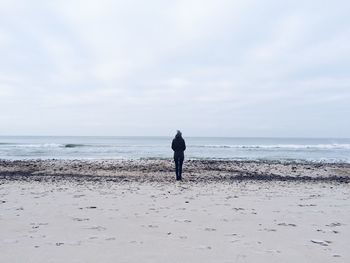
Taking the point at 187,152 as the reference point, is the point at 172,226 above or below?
above

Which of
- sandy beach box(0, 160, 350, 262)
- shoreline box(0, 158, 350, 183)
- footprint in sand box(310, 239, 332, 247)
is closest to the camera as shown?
sandy beach box(0, 160, 350, 262)

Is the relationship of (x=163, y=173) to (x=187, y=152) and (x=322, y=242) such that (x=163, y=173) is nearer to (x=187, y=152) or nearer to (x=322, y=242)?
(x=322, y=242)

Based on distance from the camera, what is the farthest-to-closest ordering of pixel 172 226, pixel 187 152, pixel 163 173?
pixel 187 152
pixel 163 173
pixel 172 226

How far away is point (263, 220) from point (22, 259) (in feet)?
13.5

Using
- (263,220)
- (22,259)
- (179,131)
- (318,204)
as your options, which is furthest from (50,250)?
(179,131)

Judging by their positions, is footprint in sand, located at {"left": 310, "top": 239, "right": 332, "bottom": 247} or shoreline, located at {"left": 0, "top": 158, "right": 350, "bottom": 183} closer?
footprint in sand, located at {"left": 310, "top": 239, "right": 332, "bottom": 247}

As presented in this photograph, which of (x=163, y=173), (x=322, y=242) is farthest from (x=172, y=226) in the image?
(x=163, y=173)

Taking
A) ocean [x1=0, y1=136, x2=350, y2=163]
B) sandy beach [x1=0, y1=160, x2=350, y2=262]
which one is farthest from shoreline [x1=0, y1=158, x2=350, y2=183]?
ocean [x1=0, y1=136, x2=350, y2=163]

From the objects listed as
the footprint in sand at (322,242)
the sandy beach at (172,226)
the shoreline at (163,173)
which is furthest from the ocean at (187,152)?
the footprint in sand at (322,242)

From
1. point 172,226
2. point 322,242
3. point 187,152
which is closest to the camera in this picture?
point 322,242

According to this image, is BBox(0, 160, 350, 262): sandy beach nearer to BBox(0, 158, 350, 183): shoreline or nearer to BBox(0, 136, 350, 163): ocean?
BBox(0, 158, 350, 183): shoreline

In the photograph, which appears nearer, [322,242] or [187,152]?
[322,242]

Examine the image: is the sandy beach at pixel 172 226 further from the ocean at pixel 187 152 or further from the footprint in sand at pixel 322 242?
the ocean at pixel 187 152

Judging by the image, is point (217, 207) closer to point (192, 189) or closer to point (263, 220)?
point (263, 220)
